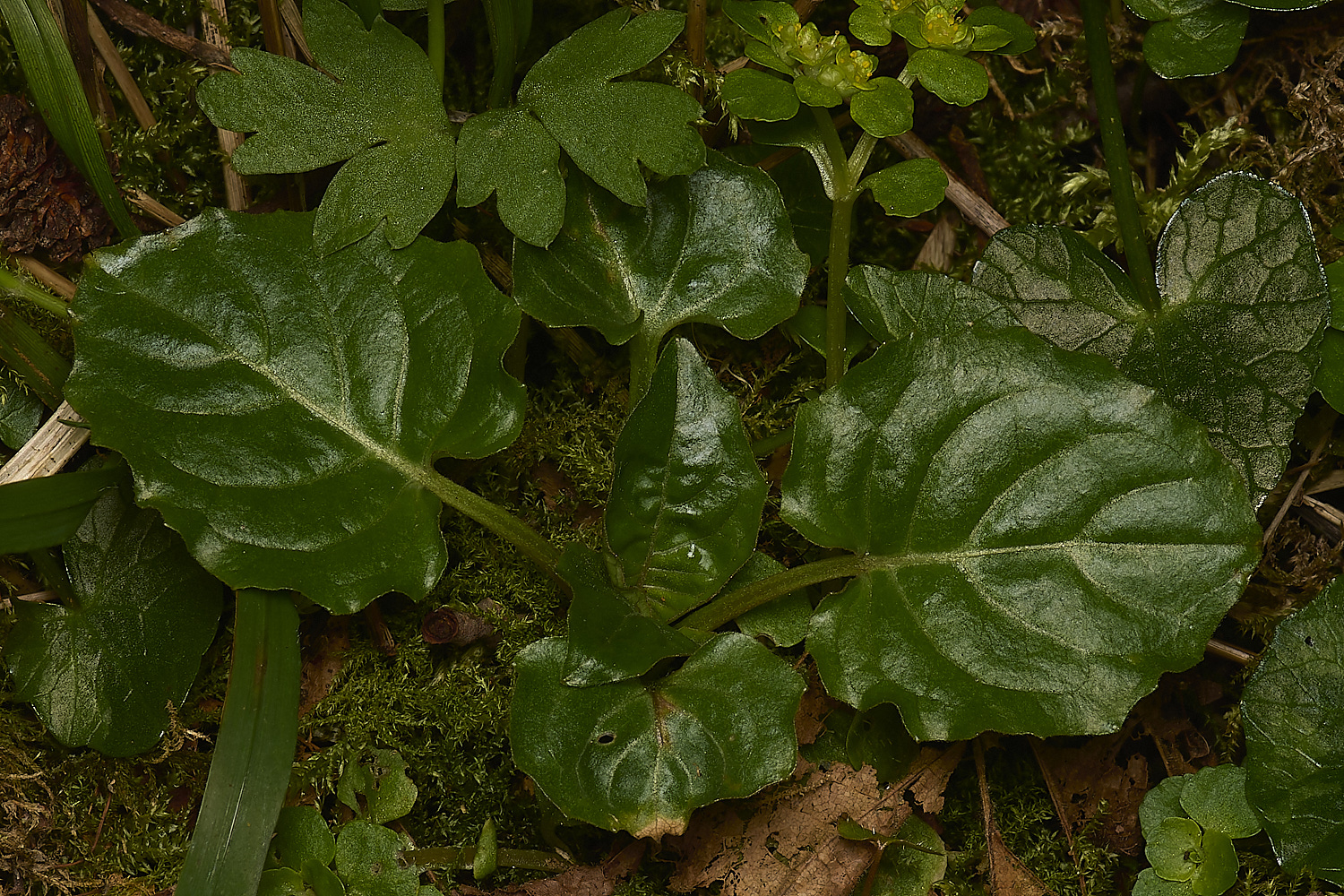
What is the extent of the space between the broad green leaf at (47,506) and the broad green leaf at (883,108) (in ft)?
5.21

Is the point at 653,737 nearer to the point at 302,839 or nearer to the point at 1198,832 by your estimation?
the point at 302,839

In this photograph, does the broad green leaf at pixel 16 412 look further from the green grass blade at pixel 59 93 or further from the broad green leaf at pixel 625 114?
the broad green leaf at pixel 625 114

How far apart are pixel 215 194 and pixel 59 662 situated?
102 centimetres

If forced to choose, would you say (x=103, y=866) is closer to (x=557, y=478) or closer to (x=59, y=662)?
(x=59, y=662)

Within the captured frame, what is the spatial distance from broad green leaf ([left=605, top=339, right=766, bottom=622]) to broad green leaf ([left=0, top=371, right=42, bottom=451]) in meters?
1.22

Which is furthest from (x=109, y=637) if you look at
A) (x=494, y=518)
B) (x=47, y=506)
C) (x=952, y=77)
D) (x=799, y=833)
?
(x=952, y=77)

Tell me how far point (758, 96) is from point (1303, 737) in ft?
5.18

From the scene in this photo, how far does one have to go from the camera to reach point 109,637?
208 centimetres

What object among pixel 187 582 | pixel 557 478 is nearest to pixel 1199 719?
pixel 557 478

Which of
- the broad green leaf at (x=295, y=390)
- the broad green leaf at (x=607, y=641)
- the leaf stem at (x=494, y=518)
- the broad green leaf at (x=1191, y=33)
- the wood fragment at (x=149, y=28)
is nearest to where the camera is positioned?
the broad green leaf at (x=607, y=641)

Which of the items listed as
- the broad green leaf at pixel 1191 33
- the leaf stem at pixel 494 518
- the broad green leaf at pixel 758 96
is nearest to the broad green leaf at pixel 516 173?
the broad green leaf at pixel 758 96

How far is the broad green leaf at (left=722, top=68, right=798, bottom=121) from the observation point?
1.98 m

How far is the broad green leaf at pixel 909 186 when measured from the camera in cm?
203

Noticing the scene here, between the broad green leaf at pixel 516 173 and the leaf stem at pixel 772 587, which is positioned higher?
the broad green leaf at pixel 516 173
